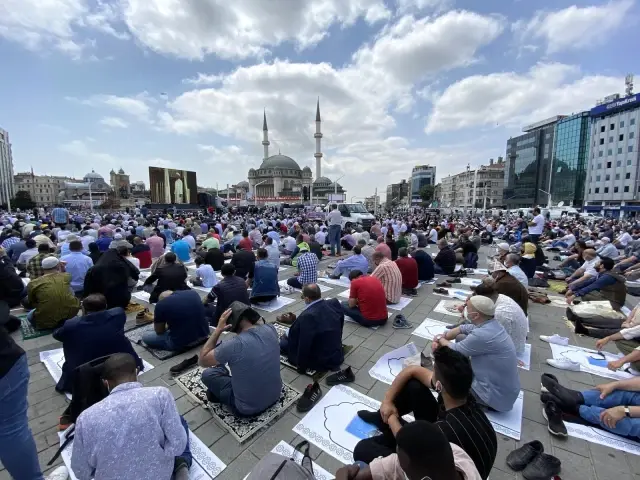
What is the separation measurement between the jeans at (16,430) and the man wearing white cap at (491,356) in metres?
3.51

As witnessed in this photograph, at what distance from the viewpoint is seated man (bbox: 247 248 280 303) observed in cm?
588

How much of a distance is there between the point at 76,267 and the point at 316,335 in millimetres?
5426

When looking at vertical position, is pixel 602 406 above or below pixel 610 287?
below

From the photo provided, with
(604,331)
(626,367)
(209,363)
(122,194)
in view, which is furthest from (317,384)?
(122,194)

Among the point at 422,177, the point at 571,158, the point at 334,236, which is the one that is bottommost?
the point at 334,236

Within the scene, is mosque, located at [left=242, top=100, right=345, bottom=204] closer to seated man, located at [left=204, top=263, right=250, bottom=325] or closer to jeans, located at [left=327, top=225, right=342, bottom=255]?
jeans, located at [left=327, top=225, right=342, bottom=255]

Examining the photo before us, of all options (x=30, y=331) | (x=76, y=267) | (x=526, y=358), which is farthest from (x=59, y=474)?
(x=526, y=358)

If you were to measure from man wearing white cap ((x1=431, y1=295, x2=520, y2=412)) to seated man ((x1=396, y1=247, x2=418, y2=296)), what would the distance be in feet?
13.5

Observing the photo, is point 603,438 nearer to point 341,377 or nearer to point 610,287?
point 341,377

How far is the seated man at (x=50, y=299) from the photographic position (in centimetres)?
444

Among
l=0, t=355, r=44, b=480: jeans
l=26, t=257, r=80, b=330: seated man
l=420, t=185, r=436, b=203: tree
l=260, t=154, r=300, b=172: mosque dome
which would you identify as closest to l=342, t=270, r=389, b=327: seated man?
l=0, t=355, r=44, b=480: jeans

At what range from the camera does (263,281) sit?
19.4 feet

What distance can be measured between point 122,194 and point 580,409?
10513 cm

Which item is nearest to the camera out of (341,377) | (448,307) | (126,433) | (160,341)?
(126,433)
